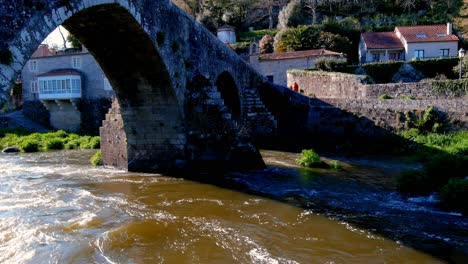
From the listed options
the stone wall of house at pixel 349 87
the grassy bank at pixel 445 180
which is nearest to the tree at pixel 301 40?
the stone wall of house at pixel 349 87

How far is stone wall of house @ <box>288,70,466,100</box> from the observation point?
21750 mm

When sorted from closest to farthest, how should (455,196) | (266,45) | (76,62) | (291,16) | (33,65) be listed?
1. (455,196)
2. (76,62)
3. (33,65)
4. (266,45)
5. (291,16)

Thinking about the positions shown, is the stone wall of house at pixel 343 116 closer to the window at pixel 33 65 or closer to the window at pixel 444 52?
the window at pixel 444 52

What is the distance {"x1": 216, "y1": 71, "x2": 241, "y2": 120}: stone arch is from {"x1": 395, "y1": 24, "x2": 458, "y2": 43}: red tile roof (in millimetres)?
17381

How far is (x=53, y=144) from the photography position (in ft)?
74.5

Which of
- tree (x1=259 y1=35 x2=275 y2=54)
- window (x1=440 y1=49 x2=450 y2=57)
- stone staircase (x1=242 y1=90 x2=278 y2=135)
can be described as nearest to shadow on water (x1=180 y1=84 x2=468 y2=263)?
stone staircase (x1=242 y1=90 x2=278 y2=135)

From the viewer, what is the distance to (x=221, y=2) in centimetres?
4625

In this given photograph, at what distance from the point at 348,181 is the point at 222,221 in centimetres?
495

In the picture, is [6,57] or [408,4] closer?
[6,57]

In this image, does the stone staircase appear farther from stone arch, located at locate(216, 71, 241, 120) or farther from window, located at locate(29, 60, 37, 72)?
window, located at locate(29, 60, 37, 72)

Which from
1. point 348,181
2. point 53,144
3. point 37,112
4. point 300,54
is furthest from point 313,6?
point 348,181

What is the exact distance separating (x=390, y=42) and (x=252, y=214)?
2845 cm

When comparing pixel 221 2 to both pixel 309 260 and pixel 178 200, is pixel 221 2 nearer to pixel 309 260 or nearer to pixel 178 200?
pixel 178 200

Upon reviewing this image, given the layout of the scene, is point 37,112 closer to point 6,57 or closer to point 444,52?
point 6,57
